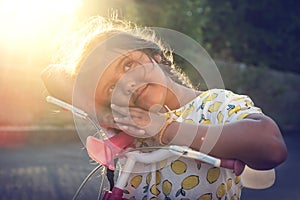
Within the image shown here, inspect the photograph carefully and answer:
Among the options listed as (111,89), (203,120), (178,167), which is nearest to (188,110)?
(203,120)

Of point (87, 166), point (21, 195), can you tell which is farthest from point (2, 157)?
point (21, 195)

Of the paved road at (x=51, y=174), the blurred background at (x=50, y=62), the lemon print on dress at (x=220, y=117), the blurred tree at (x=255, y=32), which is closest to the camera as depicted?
the lemon print on dress at (x=220, y=117)

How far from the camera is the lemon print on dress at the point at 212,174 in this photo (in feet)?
5.48

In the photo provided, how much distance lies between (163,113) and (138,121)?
0.10 m

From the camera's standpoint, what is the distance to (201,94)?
178cm

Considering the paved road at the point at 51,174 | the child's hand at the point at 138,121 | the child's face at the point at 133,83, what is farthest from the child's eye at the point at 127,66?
the paved road at the point at 51,174

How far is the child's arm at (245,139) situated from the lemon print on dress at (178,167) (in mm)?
228

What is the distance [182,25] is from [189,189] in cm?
923

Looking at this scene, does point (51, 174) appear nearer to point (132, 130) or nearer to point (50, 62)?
point (50, 62)

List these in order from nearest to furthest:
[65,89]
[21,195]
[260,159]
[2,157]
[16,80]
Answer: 1. [260,159]
2. [65,89]
3. [21,195]
4. [2,157]
5. [16,80]

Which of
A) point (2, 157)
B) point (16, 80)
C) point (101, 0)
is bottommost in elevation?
point (2, 157)

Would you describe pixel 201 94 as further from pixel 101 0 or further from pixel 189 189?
pixel 101 0

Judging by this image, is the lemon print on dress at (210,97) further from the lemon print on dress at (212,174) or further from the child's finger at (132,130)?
the child's finger at (132,130)

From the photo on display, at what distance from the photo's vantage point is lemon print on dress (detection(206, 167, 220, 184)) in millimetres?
1671
